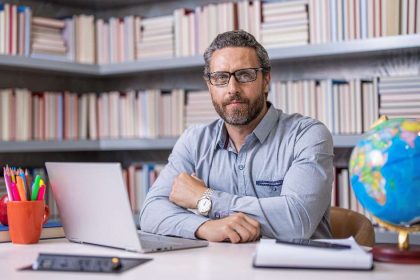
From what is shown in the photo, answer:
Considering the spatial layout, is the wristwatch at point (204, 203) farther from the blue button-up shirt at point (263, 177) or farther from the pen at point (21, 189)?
the pen at point (21, 189)

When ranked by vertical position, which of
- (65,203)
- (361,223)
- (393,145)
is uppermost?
A: (393,145)

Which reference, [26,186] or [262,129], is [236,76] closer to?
[262,129]

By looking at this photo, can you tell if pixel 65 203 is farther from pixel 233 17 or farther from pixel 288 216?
pixel 233 17

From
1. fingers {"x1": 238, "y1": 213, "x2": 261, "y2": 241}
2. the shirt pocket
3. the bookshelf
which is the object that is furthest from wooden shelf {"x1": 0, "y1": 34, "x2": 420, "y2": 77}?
fingers {"x1": 238, "y1": 213, "x2": 261, "y2": 241}

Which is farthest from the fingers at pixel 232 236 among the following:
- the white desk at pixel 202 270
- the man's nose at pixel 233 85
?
the man's nose at pixel 233 85

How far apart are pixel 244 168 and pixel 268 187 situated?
10 centimetres

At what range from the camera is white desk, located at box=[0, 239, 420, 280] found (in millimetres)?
1197

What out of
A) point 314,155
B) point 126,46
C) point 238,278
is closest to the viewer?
point 238,278

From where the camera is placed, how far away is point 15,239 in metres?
1.68

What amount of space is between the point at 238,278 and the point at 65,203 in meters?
0.62

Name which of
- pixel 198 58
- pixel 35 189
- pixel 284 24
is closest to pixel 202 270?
pixel 35 189

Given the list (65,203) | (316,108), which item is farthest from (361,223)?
Answer: (316,108)

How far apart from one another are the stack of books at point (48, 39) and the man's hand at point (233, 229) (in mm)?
1961

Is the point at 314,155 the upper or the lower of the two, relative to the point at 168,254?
upper
